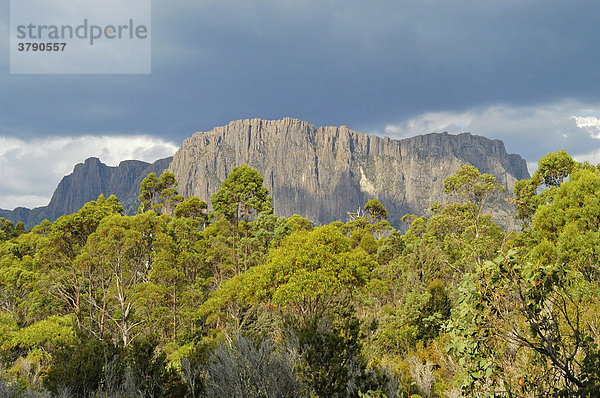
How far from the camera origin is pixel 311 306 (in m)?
18.4

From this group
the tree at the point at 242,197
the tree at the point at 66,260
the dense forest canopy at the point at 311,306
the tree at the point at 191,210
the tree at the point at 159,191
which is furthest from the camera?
the tree at the point at 159,191

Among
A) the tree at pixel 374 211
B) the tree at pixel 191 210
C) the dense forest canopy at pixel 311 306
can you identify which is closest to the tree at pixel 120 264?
the dense forest canopy at pixel 311 306

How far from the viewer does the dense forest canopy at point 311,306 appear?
4.09m

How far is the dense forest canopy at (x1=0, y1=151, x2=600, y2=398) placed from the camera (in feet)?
13.4

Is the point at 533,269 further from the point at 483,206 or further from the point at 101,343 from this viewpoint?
the point at 483,206

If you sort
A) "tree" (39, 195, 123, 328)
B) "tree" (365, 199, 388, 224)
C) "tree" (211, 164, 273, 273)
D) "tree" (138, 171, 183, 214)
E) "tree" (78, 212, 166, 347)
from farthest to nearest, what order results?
"tree" (365, 199, 388, 224) → "tree" (138, 171, 183, 214) → "tree" (211, 164, 273, 273) → "tree" (39, 195, 123, 328) → "tree" (78, 212, 166, 347)

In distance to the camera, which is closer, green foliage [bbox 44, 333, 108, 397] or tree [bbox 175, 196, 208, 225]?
green foliage [bbox 44, 333, 108, 397]

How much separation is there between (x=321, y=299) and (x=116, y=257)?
1636 cm

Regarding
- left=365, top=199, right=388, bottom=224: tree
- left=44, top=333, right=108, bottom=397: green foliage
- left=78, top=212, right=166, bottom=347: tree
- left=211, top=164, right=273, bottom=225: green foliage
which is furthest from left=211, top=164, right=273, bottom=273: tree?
left=365, top=199, right=388, bottom=224: tree

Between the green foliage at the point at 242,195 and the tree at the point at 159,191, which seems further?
the tree at the point at 159,191

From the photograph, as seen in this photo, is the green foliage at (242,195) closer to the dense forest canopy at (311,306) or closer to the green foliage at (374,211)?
the dense forest canopy at (311,306)

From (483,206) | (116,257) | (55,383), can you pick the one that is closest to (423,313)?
(483,206)

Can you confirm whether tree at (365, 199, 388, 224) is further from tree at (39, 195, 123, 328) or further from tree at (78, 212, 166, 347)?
tree at (39, 195, 123, 328)

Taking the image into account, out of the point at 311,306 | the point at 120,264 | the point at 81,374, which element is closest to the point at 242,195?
the point at 120,264
